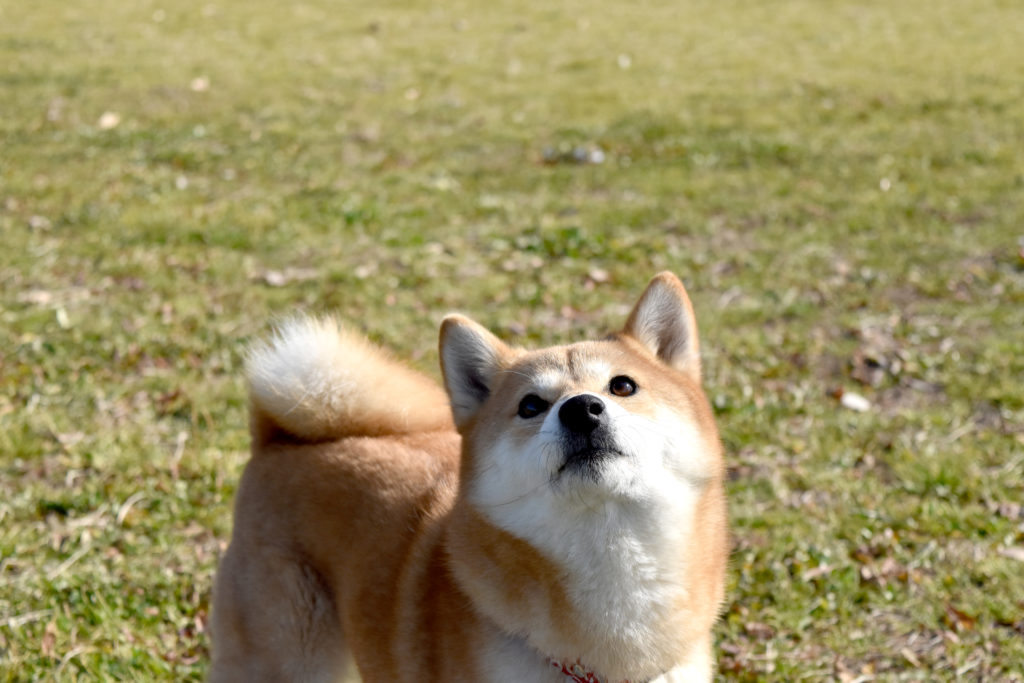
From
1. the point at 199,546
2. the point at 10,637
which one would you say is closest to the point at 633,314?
the point at 199,546

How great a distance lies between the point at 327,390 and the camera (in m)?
3.25

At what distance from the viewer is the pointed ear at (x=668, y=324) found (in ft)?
→ 9.91

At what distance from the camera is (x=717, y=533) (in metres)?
2.63

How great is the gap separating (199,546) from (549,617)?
2.16m

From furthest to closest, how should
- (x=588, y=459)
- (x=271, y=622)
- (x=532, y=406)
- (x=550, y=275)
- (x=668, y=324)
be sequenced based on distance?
1. (x=550, y=275)
2. (x=668, y=324)
3. (x=271, y=622)
4. (x=532, y=406)
5. (x=588, y=459)

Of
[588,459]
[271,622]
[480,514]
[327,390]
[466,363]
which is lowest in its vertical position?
[271,622]

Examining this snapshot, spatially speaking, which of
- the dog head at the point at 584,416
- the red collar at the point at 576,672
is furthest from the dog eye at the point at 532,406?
the red collar at the point at 576,672

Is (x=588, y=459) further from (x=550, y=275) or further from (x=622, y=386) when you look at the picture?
(x=550, y=275)

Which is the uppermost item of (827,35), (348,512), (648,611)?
(648,611)

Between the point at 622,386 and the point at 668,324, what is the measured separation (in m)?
0.42

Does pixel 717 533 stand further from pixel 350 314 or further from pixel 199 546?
pixel 350 314

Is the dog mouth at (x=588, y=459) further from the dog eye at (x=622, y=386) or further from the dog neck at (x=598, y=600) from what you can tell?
the dog eye at (x=622, y=386)

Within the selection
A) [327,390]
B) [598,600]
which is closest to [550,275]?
[327,390]

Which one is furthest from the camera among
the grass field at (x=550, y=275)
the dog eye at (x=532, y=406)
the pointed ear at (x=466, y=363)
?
the grass field at (x=550, y=275)
